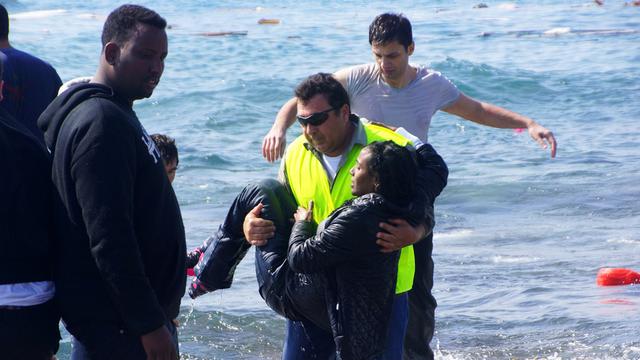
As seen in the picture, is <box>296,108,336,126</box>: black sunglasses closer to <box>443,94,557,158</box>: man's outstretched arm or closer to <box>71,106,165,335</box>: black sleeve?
<box>71,106,165,335</box>: black sleeve

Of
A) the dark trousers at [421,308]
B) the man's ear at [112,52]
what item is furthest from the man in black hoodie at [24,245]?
the dark trousers at [421,308]

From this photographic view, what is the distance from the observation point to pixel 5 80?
5137 mm

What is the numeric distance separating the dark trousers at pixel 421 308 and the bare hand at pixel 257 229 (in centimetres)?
97

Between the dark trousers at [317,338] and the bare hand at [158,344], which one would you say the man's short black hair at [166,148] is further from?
the bare hand at [158,344]

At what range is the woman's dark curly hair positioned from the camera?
4031 millimetres

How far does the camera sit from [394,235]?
400cm

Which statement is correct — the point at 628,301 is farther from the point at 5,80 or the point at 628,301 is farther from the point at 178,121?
the point at 178,121

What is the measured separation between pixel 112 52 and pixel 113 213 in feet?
1.89

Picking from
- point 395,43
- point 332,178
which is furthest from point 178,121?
point 332,178

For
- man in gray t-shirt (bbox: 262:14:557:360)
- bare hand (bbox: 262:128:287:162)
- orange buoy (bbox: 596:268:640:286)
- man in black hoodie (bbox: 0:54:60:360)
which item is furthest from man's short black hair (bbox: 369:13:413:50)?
orange buoy (bbox: 596:268:640:286)

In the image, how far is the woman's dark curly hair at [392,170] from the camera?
4.03 meters

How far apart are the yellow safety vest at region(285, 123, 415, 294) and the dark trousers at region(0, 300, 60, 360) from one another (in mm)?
1290

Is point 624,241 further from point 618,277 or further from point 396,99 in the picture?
point 396,99

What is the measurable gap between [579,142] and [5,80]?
11.9 meters
